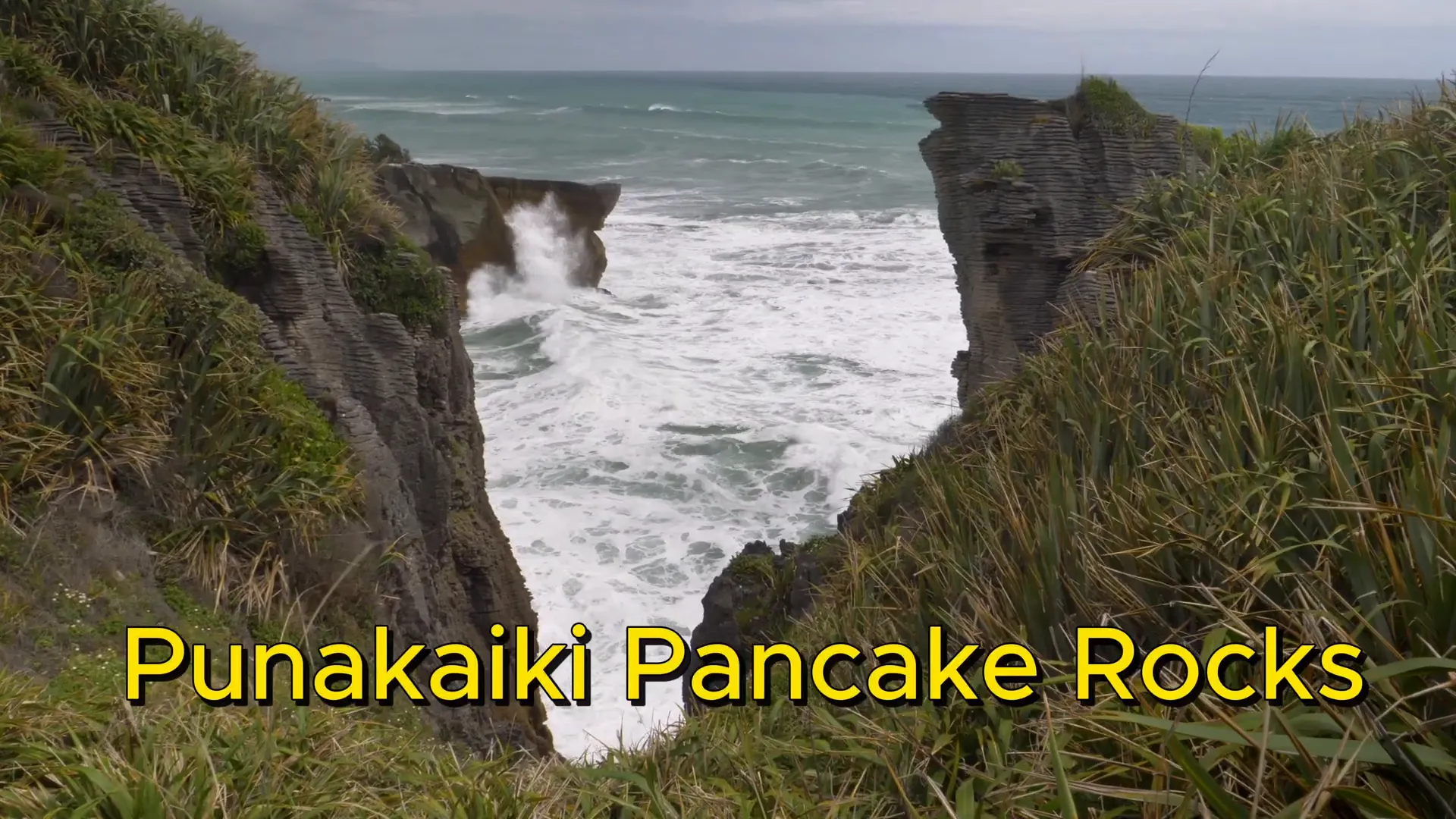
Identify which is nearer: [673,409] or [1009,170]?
[1009,170]

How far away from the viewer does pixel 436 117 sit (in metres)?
67.1

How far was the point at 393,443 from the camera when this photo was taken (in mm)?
7207

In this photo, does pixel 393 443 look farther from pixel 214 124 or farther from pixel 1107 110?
pixel 1107 110

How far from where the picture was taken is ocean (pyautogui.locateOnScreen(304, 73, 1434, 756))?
10.8 metres

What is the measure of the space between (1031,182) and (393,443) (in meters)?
5.29

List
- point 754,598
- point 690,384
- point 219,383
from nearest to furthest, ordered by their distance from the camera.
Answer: point 219,383, point 754,598, point 690,384

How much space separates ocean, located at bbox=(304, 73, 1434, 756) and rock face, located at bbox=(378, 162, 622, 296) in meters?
0.50

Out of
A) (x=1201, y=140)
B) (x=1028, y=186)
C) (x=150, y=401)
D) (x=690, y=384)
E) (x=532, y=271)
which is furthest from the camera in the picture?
(x=532, y=271)

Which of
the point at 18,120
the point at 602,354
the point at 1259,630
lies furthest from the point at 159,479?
the point at 602,354

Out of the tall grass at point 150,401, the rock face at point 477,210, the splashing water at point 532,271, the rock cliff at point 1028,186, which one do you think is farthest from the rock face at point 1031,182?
the splashing water at point 532,271

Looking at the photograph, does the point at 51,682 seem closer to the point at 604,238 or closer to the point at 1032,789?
the point at 1032,789

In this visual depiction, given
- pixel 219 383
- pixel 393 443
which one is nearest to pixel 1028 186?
pixel 393 443

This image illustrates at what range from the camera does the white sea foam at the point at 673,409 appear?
1069cm

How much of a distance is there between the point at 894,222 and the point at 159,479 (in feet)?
96.8
